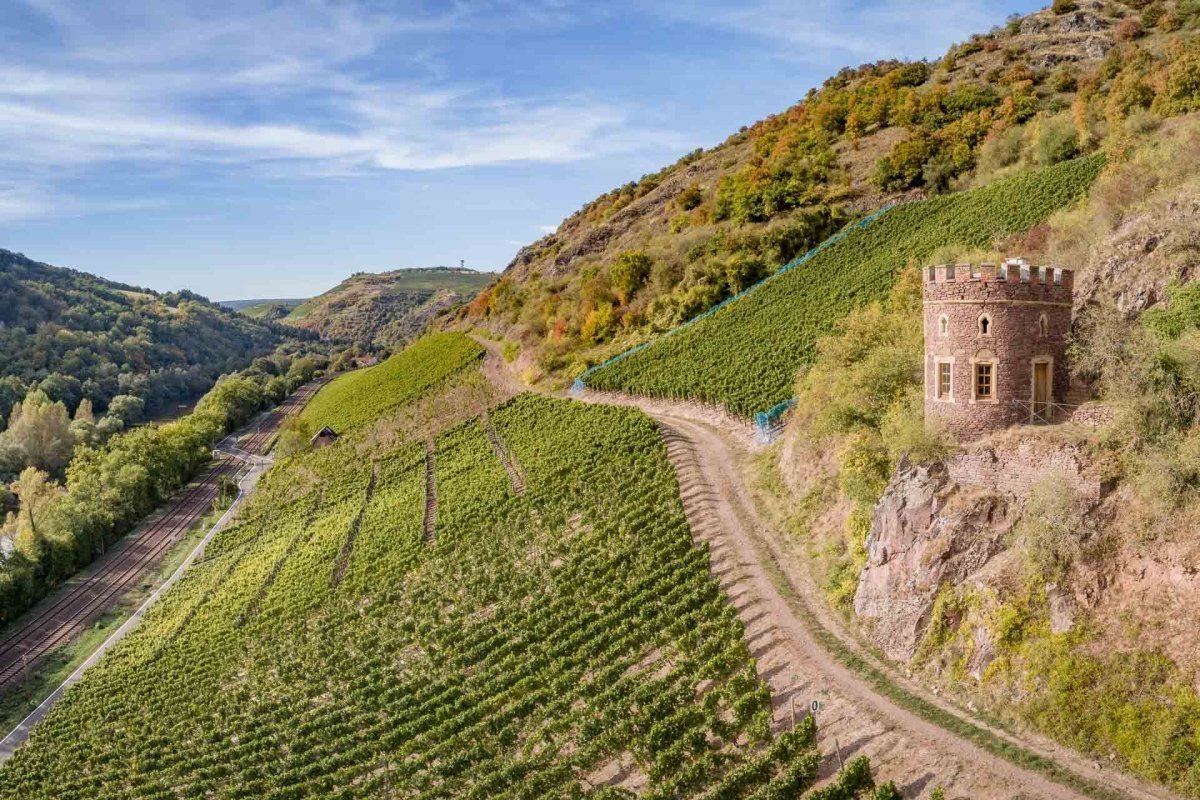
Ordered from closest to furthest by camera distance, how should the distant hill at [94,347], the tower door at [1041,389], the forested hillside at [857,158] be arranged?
the tower door at [1041,389]
the forested hillside at [857,158]
the distant hill at [94,347]

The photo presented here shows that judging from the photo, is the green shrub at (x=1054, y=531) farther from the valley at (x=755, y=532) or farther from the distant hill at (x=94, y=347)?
the distant hill at (x=94, y=347)

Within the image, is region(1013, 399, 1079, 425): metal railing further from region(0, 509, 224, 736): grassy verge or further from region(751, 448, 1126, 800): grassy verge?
region(0, 509, 224, 736): grassy verge

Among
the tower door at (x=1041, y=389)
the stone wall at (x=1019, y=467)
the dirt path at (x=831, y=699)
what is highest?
the tower door at (x=1041, y=389)

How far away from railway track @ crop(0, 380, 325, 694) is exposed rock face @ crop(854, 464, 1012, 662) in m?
49.6

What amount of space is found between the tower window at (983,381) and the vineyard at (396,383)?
197ft

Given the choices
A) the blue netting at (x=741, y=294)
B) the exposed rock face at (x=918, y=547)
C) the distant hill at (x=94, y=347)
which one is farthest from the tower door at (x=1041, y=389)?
the distant hill at (x=94, y=347)

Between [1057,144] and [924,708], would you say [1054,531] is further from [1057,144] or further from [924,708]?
[1057,144]

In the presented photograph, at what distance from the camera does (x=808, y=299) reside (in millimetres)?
55125

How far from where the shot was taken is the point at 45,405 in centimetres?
9988

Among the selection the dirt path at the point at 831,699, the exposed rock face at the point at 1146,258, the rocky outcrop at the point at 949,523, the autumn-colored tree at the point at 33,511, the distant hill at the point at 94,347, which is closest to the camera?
the dirt path at the point at 831,699

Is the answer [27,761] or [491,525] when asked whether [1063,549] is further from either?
[27,761]

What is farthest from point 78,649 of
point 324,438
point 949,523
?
point 949,523

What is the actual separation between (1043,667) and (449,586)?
85.8 feet

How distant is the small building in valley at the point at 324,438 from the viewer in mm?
77312
